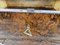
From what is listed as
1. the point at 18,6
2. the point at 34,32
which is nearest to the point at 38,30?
the point at 34,32

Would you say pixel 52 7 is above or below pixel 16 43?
above

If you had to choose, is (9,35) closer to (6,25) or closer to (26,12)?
(6,25)

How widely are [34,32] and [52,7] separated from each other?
24 cm

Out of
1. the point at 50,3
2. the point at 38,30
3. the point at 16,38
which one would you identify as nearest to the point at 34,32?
the point at 38,30

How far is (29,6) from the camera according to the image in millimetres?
997

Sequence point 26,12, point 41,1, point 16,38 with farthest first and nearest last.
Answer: point 41,1
point 16,38
point 26,12

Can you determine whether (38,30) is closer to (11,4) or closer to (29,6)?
(29,6)

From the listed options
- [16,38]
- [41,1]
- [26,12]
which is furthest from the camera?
[41,1]

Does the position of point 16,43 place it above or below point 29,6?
below

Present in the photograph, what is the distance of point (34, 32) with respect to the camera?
0.92 m

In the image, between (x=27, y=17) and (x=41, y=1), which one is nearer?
(x=27, y=17)

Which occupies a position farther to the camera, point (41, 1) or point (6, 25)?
point (41, 1)

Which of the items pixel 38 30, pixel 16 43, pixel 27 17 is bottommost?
pixel 16 43

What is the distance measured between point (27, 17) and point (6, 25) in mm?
157
